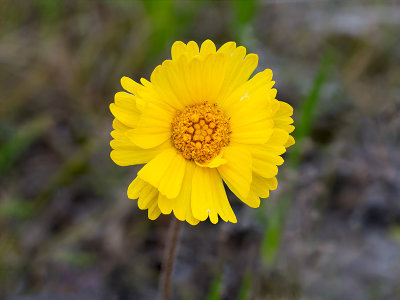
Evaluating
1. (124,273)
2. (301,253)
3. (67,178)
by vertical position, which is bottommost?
(124,273)

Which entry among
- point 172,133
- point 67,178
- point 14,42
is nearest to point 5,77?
point 14,42

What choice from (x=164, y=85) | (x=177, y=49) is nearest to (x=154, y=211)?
(x=164, y=85)

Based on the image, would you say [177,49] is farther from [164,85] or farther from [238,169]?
[238,169]

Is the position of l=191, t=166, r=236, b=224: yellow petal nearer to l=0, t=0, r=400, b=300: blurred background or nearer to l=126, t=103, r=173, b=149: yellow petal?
l=126, t=103, r=173, b=149: yellow petal

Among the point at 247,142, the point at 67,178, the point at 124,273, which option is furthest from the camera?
the point at 67,178

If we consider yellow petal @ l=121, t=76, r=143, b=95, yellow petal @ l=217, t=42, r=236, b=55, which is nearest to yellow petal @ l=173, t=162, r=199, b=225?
yellow petal @ l=121, t=76, r=143, b=95

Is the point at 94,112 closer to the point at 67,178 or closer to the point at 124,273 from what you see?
the point at 67,178
